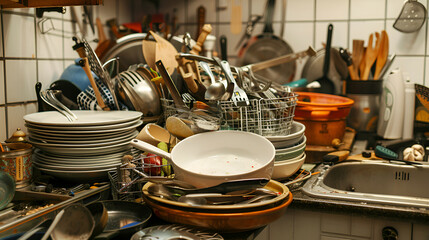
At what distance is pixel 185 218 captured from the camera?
78cm

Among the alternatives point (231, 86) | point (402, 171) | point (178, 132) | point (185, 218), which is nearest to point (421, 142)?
point (402, 171)

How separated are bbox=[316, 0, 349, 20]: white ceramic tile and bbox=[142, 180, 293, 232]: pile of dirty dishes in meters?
1.21

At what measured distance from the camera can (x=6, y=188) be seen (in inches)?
33.8

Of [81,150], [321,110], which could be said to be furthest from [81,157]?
[321,110]

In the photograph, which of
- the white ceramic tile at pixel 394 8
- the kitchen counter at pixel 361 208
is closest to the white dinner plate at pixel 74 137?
the kitchen counter at pixel 361 208

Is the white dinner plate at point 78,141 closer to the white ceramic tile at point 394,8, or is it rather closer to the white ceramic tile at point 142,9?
the white ceramic tile at point 142,9

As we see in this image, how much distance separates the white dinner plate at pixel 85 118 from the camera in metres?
0.94

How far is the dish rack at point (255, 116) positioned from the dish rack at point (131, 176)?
0.19 metres

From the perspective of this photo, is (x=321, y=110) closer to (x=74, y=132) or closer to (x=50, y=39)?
(x=74, y=132)

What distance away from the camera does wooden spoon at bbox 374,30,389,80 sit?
1.62m

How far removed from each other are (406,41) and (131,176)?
1.32 meters

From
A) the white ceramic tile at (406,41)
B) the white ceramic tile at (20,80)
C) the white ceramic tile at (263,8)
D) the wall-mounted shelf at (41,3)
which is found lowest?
the white ceramic tile at (20,80)

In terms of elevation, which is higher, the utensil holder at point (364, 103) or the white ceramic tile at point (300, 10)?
the white ceramic tile at point (300, 10)

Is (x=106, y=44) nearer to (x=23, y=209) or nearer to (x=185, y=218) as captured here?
(x=23, y=209)
